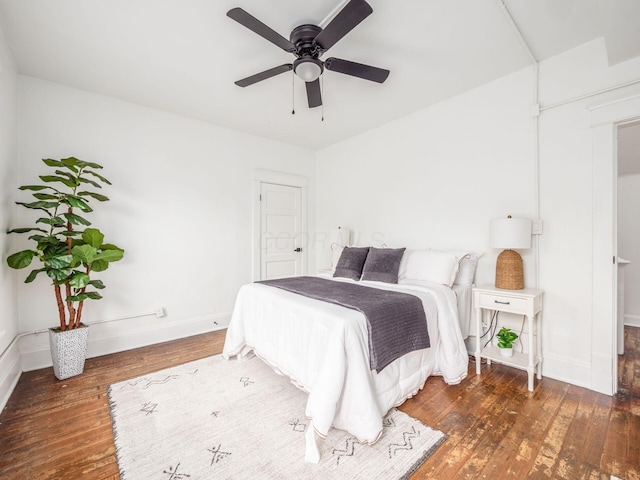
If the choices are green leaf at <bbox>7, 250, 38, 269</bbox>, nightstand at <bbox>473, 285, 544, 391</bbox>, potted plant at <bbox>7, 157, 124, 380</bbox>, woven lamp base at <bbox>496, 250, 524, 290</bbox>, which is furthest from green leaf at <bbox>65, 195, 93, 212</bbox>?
woven lamp base at <bbox>496, 250, 524, 290</bbox>

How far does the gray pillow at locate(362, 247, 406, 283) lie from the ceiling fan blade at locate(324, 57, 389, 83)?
167 cm

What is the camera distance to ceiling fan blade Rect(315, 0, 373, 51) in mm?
1524

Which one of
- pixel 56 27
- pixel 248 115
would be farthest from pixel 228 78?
pixel 56 27

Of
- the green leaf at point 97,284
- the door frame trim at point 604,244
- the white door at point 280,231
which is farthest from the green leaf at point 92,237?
the door frame trim at point 604,244

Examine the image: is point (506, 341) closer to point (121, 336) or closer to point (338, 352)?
point (338, 352)

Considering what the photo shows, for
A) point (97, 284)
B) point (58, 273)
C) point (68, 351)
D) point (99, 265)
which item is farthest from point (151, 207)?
point (68, 351)

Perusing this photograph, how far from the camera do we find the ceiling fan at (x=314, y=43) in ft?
5.33

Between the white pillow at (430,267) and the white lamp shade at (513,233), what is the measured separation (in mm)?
461

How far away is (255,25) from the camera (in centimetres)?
170

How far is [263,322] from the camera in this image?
248 cm

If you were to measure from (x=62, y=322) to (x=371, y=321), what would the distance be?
2.77 metres

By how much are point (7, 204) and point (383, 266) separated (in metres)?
3.46

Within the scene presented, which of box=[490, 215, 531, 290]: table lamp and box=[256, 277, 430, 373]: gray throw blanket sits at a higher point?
box=[490, 215, 531, 290]: table lamp

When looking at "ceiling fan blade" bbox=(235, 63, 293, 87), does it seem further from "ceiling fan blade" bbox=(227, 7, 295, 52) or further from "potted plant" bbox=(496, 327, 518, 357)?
"potted plant" bbox=(496, 327, 518, 357)
